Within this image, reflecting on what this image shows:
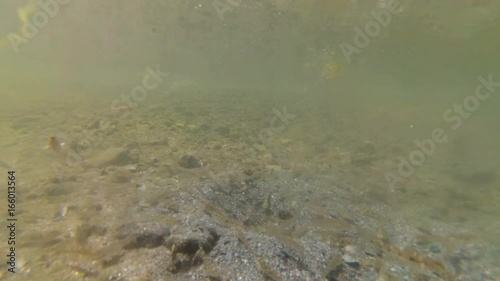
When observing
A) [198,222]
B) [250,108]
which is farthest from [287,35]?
[198,222]

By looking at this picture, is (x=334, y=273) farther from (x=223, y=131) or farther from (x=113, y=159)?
(x=223, y=131)

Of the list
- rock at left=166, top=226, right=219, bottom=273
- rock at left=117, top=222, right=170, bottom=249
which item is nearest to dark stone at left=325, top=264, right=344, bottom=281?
rock at left=166, top=226, right=219, bottom=273

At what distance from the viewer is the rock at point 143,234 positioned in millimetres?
4531

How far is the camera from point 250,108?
58.4 feet

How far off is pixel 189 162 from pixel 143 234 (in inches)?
156

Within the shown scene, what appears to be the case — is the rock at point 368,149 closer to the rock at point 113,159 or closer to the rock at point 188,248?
the rock at point 113,159

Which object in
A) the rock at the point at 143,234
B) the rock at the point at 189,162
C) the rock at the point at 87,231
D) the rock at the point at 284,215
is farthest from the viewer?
the rock at the point at 189,162

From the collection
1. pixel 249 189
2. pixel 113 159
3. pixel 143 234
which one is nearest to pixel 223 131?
pixel 113 159

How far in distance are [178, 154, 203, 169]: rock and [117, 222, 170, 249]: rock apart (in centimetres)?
351

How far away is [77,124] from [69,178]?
18.8 feet

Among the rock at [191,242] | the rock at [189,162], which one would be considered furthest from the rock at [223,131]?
the rock at [191,242]

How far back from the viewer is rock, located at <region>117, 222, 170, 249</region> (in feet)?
14.9

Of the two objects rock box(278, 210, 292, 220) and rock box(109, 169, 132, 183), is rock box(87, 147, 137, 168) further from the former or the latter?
rock box(278, 210, 292, 220)

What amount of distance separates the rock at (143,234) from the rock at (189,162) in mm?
3515
